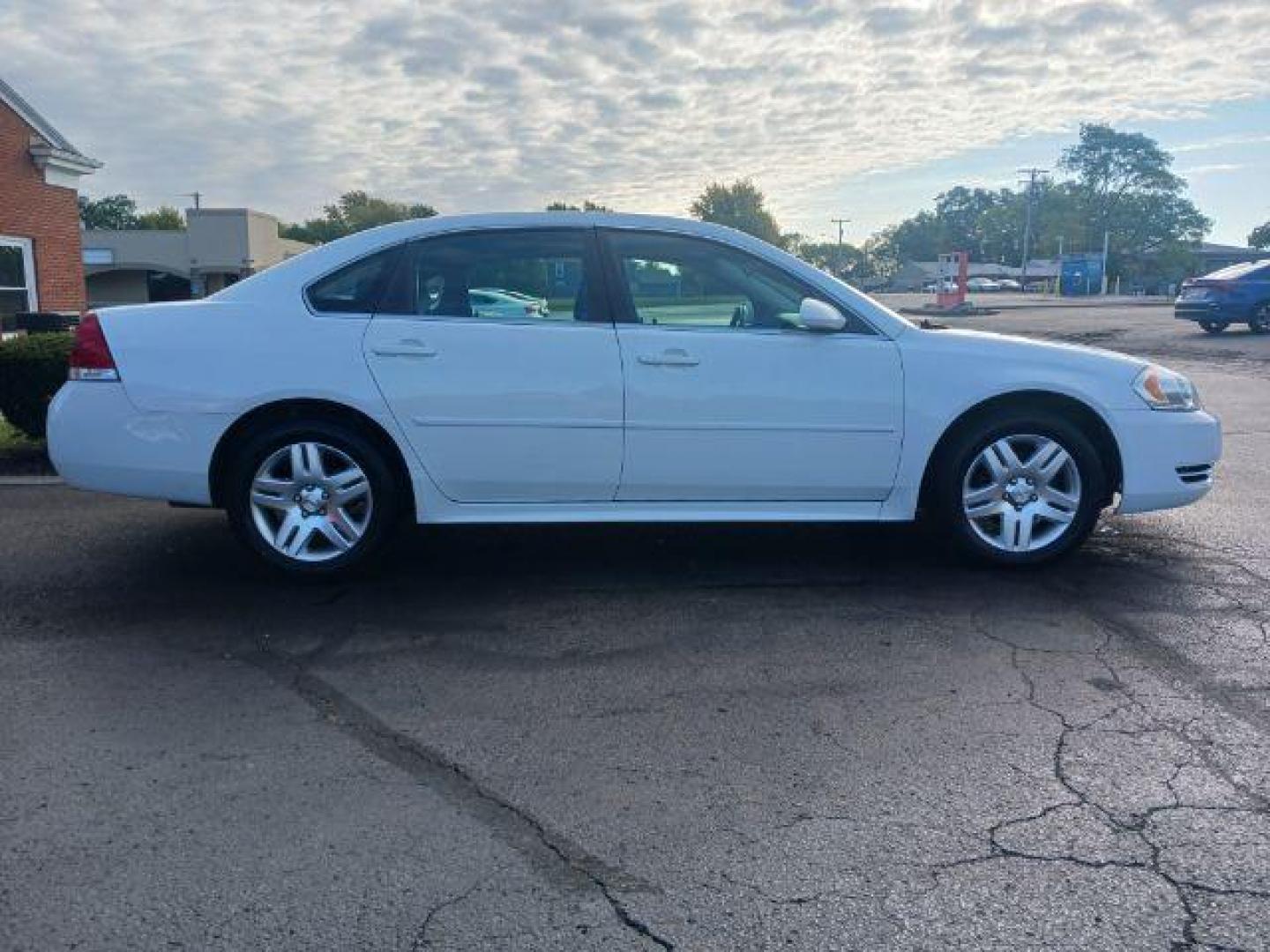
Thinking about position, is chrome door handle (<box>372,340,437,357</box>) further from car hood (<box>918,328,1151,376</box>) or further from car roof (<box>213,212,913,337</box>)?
car hood (<box>918,328,1151,376</box>)

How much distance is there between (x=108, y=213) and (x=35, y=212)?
269ft

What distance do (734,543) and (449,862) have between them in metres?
3.33

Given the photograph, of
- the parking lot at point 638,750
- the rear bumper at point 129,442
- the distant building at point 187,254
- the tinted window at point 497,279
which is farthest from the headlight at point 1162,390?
the distant building at point 187,254

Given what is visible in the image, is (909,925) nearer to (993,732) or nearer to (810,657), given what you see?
(993,732)

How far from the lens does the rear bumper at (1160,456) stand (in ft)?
17.4

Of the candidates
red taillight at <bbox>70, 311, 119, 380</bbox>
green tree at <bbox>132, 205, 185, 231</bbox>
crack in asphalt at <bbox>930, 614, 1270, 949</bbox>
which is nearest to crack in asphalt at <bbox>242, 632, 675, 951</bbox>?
crack in asphalt at <bbox>930, 614, 1270, 949</bbox>

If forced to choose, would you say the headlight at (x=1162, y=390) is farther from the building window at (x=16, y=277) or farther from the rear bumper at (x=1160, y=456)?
the building window at (x=16, y=277)

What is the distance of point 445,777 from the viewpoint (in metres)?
3.28

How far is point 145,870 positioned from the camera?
276 cm

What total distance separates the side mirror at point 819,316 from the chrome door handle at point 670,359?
0.54 meters

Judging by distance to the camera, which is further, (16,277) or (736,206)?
(736,206)

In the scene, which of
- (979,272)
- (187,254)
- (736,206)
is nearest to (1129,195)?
(979,272)

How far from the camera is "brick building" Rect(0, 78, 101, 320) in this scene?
1808 cm

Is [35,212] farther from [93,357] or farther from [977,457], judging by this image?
[977,457]
